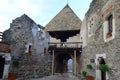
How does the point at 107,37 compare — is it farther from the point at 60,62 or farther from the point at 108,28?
the point at 60,62

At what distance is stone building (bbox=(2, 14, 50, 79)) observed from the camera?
14.2 m

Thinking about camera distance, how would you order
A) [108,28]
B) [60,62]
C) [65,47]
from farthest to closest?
1. [60,62]
2. [65,47]
3. [108,28]

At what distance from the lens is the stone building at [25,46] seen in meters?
14.2

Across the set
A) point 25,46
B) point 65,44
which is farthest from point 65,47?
point 25,46

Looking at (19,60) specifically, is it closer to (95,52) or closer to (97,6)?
(95,52)

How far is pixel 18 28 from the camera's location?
1478 cm

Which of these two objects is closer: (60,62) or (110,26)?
(110,26)

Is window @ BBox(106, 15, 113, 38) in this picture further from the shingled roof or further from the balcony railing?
the shingled roof

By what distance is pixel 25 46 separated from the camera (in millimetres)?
14867

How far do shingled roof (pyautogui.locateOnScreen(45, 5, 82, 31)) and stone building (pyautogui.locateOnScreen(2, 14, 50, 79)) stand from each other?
4.19m

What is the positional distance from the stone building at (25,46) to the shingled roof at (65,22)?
13.7 ft

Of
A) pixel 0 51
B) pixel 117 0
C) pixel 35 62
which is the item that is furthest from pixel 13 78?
pixel 117 0

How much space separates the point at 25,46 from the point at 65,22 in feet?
24.8

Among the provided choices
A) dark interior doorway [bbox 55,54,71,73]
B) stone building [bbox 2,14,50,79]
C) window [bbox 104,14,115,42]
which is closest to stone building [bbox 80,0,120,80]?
window [bbox 104,14,115,42]
